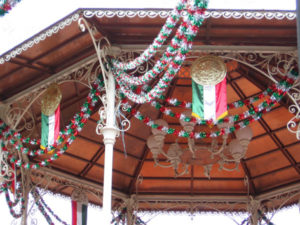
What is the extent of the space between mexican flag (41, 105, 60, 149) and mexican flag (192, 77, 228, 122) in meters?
3.45

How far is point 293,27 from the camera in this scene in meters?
15.0

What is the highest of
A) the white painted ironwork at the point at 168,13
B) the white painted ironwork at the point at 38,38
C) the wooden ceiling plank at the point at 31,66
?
the wooden ceiling plank at the point at 31,66

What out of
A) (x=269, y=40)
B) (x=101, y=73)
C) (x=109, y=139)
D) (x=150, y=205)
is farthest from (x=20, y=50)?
(x=150, y=205)

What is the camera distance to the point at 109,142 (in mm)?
14625

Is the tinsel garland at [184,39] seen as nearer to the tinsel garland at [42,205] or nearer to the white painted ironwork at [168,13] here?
the white painted ironwork at [168,13]

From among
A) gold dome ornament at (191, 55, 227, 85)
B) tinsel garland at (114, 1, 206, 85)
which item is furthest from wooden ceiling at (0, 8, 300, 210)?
tinsel garland at (114, 1, 206, 85)

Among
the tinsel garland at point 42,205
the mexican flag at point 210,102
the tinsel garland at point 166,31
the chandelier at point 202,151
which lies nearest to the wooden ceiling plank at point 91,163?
the tinsel garland at point 42,205

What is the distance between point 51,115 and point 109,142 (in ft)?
7.80

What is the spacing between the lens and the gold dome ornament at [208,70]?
15337 mm

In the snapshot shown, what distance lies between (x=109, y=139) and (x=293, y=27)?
15.9 feet

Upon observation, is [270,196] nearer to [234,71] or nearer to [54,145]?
[234,71]

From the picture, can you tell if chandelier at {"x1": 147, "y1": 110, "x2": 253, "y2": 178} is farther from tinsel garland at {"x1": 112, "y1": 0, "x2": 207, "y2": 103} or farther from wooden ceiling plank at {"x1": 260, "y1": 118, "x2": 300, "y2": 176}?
tinsel garland at {"x1": 112, "y1": 0, "x2": 207, "y2": 103}

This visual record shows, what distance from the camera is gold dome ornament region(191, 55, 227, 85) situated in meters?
15.3

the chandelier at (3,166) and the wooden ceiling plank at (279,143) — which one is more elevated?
the wooden ceiling plank at (279,143)
